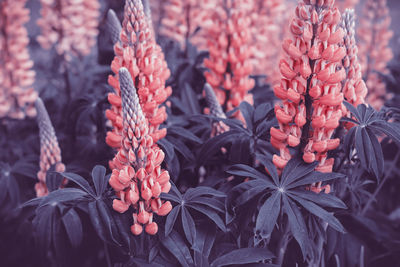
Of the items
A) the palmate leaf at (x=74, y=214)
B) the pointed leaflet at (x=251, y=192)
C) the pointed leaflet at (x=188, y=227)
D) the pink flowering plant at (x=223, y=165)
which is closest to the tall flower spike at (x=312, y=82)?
the pink flowering plant at (x=223, y=165)

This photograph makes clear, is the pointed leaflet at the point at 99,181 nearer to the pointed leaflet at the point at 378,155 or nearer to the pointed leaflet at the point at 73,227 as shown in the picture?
the pointed leaflet at the point at 73,227

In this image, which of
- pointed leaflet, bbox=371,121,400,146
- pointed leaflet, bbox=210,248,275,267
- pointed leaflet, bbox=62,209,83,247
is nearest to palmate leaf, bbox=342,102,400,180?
pointed leaflet, bbox=371,121,400,146

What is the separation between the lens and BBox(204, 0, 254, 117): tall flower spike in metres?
1.72

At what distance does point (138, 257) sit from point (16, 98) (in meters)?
1.66

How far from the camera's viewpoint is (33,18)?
6.04 meters

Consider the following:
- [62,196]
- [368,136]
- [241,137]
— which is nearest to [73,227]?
[62,196]

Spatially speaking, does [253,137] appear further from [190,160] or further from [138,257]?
[138,257]

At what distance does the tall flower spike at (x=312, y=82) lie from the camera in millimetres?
1034

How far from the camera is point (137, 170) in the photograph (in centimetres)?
102

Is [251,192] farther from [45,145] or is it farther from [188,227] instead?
[45,145]

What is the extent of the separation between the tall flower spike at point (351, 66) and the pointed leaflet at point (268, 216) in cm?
43

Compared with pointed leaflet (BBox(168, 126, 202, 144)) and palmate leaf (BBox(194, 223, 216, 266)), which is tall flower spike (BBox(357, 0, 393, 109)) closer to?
pointed leaflet (BBox(168, 126, 202, 144))

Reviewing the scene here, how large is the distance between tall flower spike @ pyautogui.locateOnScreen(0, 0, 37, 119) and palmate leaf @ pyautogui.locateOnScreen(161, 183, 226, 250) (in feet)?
5.21

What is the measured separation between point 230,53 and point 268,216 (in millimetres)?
918
